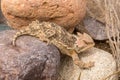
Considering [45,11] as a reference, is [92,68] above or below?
below

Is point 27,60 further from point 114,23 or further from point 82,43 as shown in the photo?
point 114,23

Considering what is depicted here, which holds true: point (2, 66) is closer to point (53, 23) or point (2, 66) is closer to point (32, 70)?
point (32, 70)

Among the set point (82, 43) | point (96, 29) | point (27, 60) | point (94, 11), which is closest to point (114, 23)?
point (82, 43)

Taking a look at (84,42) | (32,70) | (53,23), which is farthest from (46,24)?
(32,70)

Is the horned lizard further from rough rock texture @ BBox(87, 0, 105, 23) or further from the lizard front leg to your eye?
rough rock texture @ BBox(87, 0, 105, 23)

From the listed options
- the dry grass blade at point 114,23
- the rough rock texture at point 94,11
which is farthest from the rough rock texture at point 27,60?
the rough rock texture at point 94,11

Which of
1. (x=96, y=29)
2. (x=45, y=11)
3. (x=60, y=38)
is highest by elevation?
(x=45, y=11)

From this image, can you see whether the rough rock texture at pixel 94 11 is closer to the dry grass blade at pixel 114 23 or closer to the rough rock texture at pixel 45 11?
the rough rock texture at pixel 45 11
